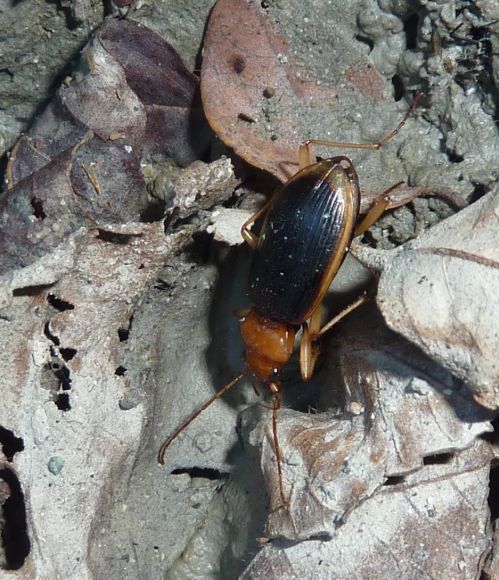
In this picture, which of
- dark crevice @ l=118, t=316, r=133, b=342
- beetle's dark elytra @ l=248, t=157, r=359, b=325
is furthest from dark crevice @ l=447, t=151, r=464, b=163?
dark crevice @ l=118, t=316, r=133, b=342

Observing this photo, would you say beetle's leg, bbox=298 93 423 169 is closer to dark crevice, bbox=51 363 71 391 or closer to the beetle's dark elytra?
the beetle's dark elytra

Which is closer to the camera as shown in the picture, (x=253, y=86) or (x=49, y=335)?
(x=49, y=335)

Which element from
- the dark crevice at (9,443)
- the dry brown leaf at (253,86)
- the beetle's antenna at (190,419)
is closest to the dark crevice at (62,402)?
the dark crevice at (9,443)

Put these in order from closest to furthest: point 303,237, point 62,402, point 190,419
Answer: point 62,402 < point 303,237 < point 190,419

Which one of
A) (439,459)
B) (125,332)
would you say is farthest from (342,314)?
(125,332)

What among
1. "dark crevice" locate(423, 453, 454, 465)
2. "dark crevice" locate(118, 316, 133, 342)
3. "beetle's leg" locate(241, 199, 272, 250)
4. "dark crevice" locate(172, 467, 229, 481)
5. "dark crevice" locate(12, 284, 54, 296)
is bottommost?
"dark crevice" locate(172, 467, 229, 481)

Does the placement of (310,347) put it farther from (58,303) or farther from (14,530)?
(14,530)

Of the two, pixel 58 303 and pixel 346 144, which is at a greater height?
pixel 346 144
